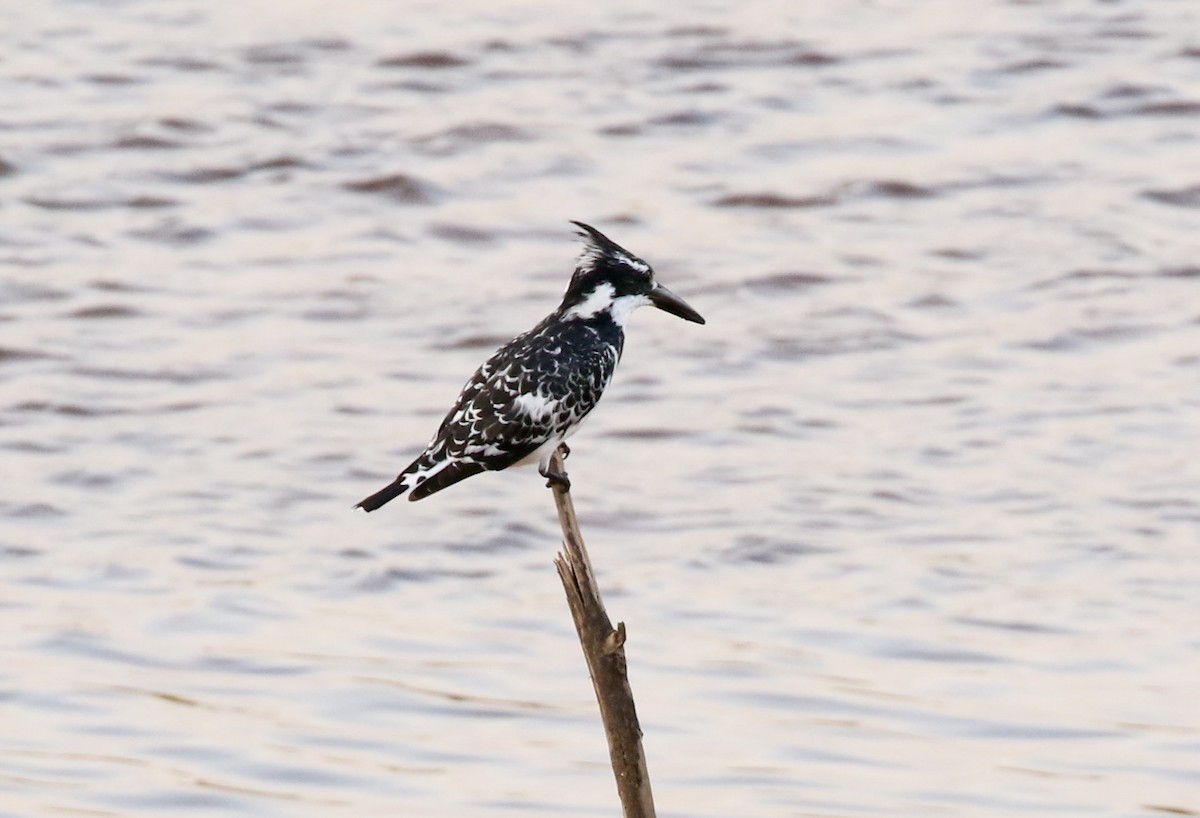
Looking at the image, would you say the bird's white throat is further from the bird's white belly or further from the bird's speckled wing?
the bird's white belly

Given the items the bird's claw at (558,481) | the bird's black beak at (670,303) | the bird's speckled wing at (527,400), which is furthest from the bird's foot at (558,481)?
the bird's black beak at (670,303)

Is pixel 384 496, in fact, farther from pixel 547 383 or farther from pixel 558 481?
pixel 547 383

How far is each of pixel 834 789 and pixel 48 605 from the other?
4.05m

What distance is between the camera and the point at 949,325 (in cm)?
1484

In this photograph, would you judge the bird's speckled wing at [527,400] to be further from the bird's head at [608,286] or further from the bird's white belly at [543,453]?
the bird's head at [608,286]

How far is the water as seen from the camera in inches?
359

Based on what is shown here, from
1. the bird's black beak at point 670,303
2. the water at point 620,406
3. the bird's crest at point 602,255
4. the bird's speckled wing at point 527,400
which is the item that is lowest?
the water at point 620,406

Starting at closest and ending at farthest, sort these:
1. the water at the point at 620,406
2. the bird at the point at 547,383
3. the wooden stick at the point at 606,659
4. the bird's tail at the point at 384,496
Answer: the wooden stick at the point at 606,659 → the bird's tail at the point at 384,496 → the bird at the point at 547,383 → the water at the point at 620,406

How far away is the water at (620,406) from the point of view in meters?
9.12

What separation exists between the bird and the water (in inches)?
88.2

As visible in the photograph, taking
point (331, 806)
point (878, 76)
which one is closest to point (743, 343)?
point (878, 76)

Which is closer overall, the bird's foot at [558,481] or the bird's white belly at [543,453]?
the bird's foot at [558,481]

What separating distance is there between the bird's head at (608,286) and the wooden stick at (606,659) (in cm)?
103

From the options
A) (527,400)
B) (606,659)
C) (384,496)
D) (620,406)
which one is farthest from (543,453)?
(620,406)
